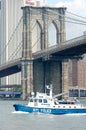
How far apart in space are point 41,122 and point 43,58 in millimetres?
40519

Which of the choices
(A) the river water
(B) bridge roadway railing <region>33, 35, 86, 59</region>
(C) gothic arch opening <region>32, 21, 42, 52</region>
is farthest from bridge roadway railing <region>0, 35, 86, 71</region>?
(A) the river water

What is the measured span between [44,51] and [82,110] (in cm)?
3477

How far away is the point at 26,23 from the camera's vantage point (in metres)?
97.4

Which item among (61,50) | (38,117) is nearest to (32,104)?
(38,117)

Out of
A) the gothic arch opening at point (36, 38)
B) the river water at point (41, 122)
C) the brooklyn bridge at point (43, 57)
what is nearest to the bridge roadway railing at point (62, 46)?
the brooklyn bridge at point (43, 57)

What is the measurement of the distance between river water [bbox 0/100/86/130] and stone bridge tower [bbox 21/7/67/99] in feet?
111

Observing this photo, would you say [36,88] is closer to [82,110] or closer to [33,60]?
[33,60]

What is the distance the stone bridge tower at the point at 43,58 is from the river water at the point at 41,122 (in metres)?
33.7

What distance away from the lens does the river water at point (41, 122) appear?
47.3 m

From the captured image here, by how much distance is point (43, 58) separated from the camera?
92062mm

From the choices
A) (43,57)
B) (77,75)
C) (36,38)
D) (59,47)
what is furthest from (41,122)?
(77,75)

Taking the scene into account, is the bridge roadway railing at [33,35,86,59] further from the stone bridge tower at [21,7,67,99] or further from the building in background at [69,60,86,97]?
the building in background at [69,60,86,97]

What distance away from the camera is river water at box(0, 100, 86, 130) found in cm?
4728

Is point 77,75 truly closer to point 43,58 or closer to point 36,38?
point 36,38
